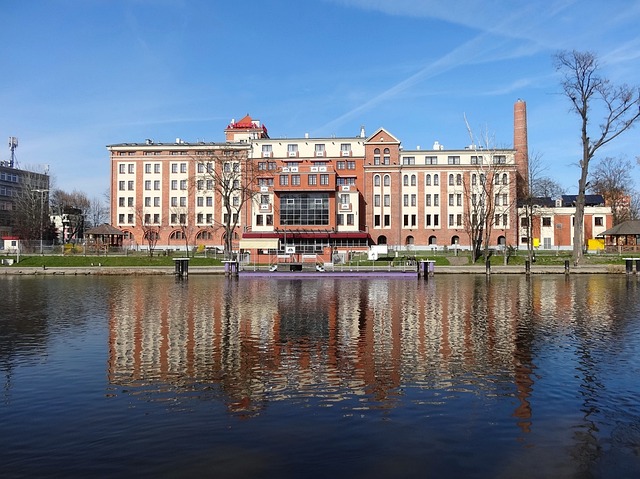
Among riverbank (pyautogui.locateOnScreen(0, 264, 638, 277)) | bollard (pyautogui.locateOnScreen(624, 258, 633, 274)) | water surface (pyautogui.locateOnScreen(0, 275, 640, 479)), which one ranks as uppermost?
bollard (pyautogui.locateOnScreen(624, 258, 633, 274))

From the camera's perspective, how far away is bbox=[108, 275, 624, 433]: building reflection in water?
37.2 feet

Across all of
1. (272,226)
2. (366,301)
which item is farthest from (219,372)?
(272,226)

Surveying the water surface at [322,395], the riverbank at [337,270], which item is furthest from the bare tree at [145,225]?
the water surface at [322,395]

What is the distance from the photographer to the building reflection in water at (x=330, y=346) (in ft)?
37.2

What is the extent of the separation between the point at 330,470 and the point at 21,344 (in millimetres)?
13106

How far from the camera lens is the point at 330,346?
1575cm

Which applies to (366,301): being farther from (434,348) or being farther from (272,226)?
(272,226)

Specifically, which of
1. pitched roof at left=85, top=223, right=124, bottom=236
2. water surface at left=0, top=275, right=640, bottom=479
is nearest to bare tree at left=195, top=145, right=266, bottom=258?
pitched roof at left=85, top=223, right=124, bottom=236

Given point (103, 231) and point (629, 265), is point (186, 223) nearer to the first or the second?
point (103, 231)

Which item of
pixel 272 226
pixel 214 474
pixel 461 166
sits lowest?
pixel 214 474

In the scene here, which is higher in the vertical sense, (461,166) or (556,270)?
(461,166)

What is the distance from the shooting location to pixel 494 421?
9.30m

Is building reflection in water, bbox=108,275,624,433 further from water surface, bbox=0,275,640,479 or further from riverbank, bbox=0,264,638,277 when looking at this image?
riverbank, bbox=0,264,638,277

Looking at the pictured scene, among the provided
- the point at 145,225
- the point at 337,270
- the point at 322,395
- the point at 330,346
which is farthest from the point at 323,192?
the point at 322,395
